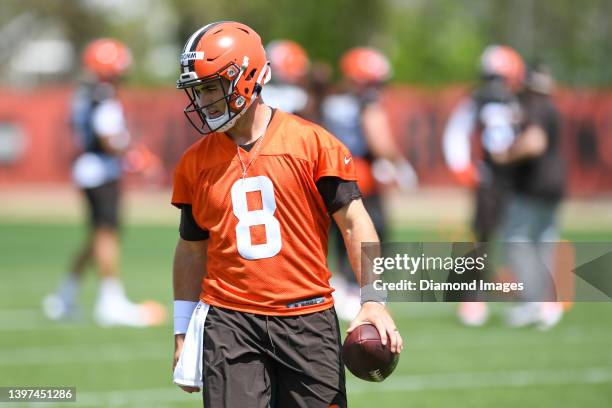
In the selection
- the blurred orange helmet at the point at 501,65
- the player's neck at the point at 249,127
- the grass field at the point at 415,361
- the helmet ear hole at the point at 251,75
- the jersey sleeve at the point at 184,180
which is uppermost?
the blurred orange helmet at the point at 501,65

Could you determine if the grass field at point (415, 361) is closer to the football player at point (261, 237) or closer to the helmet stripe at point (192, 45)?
the football player at point (261, 237)

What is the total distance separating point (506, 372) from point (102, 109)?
15.0 feet

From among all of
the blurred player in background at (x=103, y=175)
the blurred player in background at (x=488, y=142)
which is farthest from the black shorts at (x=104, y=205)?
the blurred player in background at (x=488, y=142)

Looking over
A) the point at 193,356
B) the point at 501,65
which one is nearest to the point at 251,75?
the point at 193,356

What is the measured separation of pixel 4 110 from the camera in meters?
32.0

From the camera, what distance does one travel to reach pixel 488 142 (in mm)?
10758

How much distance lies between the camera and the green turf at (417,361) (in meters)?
7.52

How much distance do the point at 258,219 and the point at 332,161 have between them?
38 cm

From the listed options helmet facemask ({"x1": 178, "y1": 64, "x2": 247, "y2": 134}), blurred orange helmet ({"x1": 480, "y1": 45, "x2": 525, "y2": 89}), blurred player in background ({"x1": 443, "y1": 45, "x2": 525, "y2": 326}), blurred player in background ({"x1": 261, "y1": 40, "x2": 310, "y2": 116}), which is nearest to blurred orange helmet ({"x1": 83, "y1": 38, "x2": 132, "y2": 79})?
blurred player in background ({"x1": 261, "y1": 40, "x2": 310, "y2": 116})

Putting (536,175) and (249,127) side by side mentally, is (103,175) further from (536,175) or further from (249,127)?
(249,127)

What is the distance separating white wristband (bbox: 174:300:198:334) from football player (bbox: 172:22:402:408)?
0.17 meters

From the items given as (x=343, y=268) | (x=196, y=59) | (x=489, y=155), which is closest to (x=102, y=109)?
(x=343, y=268)

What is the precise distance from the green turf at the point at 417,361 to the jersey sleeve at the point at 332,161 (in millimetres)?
3134

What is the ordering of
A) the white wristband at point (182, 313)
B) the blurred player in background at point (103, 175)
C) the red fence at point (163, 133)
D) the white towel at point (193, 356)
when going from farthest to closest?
the red fence at point (163, 133) < the blurred player in background at point (103, 175) < the white wristband at point (182, 313) < the white towel at point (193, 356)
